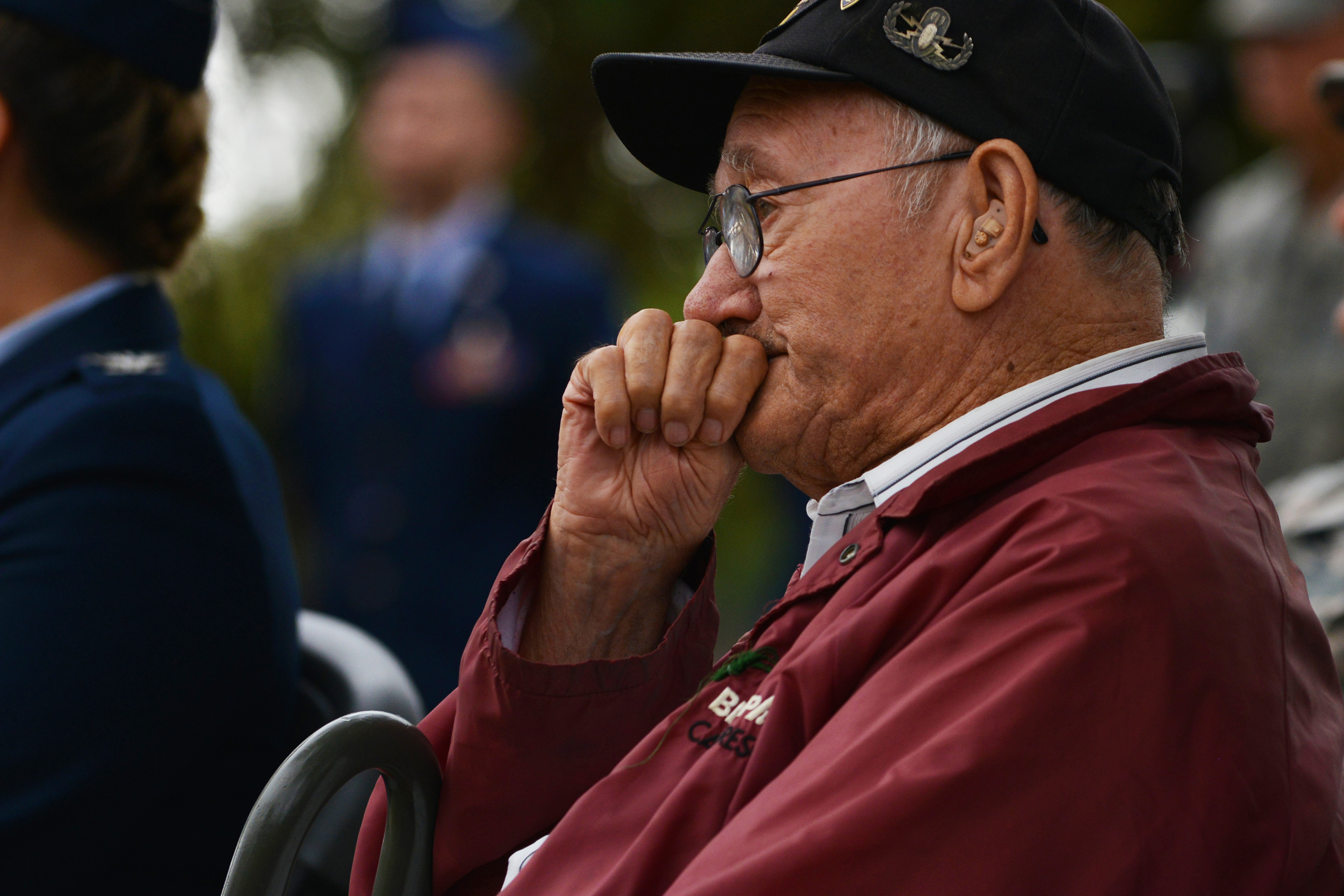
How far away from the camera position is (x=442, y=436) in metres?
4.58

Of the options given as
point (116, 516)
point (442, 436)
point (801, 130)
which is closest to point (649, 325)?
point (801, 130)

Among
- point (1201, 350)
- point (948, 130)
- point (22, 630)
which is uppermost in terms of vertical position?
point (948, 130)

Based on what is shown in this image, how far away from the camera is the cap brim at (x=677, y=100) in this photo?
6.29 ft

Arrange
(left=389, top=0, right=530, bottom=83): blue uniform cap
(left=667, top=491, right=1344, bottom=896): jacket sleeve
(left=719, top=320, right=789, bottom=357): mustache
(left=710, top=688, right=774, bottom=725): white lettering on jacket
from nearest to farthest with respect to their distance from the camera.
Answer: (left=667, top=491, right=1344, bottom=896): jacket sleeve
(left=710, top=688, right=774, bottom=725): white lettering on jacket
(left=719, top=320, right=789, bottom=357): mustache
(left=389, top=0, right=530, bottom=83): blue uniform cap

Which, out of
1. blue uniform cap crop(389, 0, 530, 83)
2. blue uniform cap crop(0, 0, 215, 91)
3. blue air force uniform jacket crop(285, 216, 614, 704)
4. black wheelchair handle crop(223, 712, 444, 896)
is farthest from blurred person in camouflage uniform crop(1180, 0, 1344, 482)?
black wheelchair handle crop(223, 712, 444, 896)

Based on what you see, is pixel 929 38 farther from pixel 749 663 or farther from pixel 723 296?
pixel 749 663

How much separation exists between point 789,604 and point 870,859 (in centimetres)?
45

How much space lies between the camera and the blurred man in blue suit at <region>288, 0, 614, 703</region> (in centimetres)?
453

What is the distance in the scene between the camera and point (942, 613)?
4.89 ft

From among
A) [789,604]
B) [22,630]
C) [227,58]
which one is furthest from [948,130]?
[227,58]

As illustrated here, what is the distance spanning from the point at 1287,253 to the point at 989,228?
326 centimetres

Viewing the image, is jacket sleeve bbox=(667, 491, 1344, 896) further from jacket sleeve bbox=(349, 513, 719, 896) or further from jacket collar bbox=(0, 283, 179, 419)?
jacket collar bbox=(0, 283, 179, 419)

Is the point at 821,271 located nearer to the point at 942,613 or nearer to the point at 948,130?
the point at 948,130

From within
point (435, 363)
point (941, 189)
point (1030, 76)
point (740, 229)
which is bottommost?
point (435, 363)
